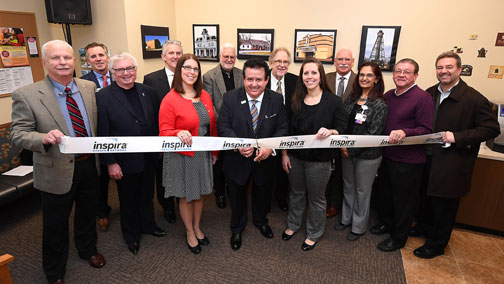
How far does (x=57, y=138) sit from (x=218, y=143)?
1.14m

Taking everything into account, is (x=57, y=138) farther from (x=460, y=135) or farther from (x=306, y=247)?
(x=460, y=135)

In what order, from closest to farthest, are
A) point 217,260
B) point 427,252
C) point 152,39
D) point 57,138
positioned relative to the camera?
point 57,138, point 217,260, point 427,252, point 152,39

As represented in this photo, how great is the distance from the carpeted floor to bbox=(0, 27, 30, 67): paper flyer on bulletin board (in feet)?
6.66

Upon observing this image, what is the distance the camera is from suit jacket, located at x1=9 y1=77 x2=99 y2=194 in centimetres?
196

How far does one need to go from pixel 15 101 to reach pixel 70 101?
0.32 m

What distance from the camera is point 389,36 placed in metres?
4.11

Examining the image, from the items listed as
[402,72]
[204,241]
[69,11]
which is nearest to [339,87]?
[402,72]

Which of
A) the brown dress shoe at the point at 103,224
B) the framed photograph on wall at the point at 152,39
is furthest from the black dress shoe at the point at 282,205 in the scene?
the framed photograph on wall at the point at 152,39

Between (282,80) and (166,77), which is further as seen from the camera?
(282,80)

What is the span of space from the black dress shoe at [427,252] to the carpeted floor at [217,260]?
0.22 meters

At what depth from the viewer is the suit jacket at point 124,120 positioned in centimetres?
237

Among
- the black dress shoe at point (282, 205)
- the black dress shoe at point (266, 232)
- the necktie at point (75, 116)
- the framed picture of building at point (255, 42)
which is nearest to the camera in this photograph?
the necktie at point (75, 116)

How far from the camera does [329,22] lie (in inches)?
171

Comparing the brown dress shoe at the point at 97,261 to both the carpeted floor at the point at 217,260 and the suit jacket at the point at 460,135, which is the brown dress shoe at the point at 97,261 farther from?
the suit jacket at the point at 460,135
